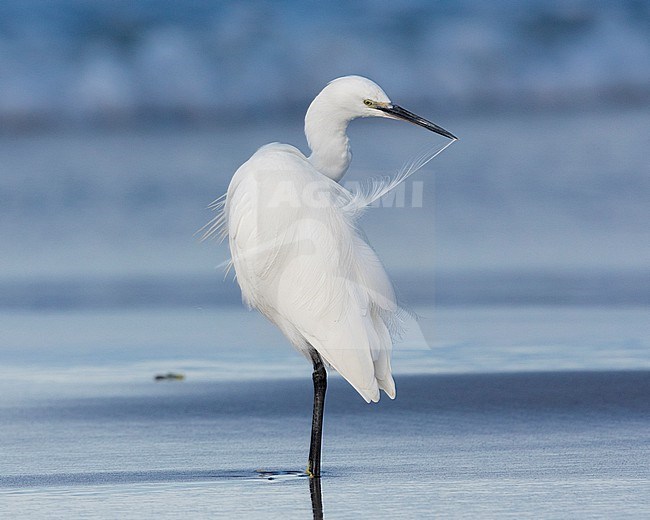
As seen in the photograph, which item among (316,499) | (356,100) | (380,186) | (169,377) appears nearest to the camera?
(316,499)

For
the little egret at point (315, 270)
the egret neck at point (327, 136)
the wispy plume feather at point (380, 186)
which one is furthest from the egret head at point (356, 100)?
the little egret at point (315, 270)

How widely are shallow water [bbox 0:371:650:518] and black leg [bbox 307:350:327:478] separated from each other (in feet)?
0.31

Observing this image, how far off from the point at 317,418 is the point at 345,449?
284 millimetres

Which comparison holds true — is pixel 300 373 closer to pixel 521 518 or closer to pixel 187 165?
pixel 521 518

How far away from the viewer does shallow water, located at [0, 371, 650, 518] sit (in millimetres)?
4961

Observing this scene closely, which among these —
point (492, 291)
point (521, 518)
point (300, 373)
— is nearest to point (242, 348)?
point (300, 373)

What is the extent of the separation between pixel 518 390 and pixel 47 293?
13.1 ft

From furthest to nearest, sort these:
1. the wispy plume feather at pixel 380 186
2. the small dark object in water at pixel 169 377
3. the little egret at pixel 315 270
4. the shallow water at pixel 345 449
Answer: the small dark object in water at pixel 169 377 < the wispy plume feather at pixel 380 186 < the little egret at pixel 315 270 < the shallow water at pixel 345 449

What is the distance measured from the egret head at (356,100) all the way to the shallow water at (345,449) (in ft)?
4.67

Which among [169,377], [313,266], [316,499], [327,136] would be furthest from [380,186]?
[169,377]

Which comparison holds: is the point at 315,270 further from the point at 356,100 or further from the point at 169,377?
the point at 169,377

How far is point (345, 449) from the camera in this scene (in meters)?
6.10

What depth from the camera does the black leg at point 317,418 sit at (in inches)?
220

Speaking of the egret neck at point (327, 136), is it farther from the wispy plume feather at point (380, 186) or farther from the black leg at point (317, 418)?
the black leg at point (317, 418)
